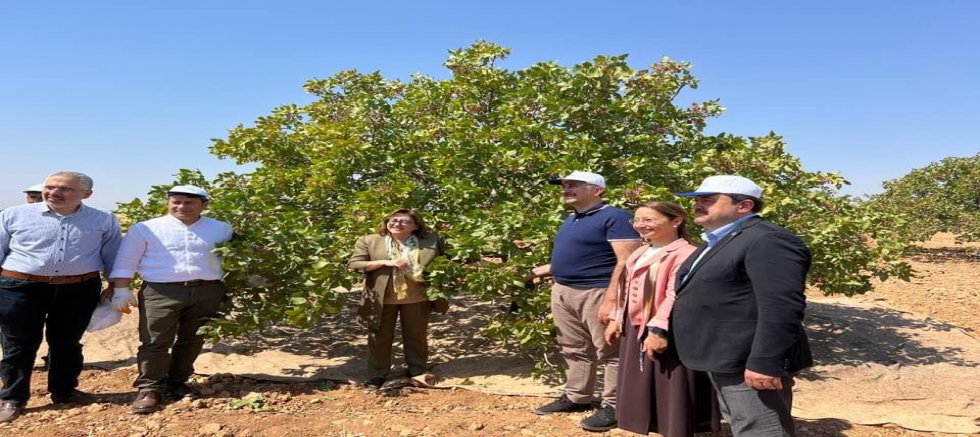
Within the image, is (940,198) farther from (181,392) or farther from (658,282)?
(181,392)

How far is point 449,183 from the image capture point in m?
5.19

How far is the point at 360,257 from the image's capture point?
4.35 meters

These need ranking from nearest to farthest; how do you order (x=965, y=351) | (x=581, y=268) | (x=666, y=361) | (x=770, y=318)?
1. (x=770, y=318)
2. (x=666, y=361)
3. (x=581, y=268)
4. (x=965, y=351)

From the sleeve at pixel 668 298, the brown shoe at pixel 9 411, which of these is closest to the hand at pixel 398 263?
the sleeve at pixel 668 298

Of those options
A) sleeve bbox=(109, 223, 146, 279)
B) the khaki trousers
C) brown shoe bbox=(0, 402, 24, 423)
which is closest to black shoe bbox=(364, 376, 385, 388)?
the khaki trousers

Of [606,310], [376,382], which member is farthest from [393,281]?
[606,310]

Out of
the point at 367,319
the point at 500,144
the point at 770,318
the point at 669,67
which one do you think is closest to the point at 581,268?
the point at 770,318

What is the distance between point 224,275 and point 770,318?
11.6 feet

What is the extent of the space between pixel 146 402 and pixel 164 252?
1.03 m

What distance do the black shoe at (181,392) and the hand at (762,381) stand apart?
3778mm

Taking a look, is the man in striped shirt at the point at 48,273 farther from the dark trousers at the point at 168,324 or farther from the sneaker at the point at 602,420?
the sneaker at the point at 602,420

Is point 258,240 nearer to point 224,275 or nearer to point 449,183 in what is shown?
point 224,275

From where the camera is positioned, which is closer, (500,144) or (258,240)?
(258,240)

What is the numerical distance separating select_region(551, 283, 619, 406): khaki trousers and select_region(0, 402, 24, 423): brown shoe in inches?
142
